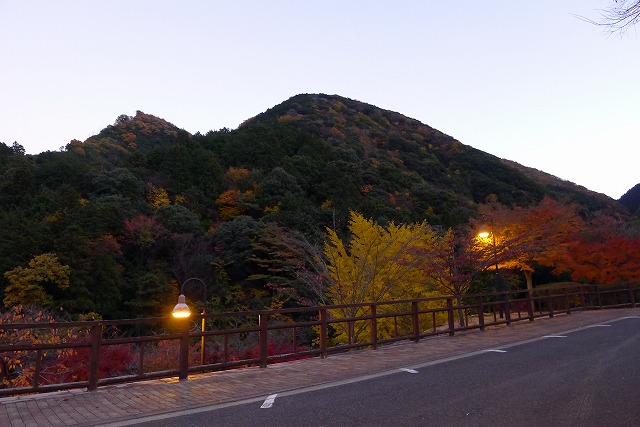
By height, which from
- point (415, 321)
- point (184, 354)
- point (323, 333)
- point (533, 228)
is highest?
point (533, 228)

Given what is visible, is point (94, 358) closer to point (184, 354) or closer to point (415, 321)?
point (184, 354)

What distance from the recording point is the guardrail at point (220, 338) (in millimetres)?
7590

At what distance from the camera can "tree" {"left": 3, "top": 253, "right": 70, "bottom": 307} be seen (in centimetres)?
2719

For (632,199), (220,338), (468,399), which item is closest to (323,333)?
(468,399)

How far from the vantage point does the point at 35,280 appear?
27.7 metres

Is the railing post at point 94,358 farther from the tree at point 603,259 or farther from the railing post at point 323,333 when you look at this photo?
the tree at point 603,259

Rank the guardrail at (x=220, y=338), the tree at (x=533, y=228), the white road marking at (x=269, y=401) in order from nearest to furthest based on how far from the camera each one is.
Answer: the white road marking at (x=269, y=401)
the guardrail at (x=220, y=338)
the tree at (x=533, y=228)

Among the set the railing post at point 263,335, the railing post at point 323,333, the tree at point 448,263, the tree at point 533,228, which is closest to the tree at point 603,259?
the tree at point 533,228

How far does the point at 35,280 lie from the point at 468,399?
2871 centimetres

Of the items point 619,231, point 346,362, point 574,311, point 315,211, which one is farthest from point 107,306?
point 619,231

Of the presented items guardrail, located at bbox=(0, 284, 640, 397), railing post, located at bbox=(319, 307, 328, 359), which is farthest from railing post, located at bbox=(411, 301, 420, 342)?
railing post, located at bbox=(319, 307, 328, 359)

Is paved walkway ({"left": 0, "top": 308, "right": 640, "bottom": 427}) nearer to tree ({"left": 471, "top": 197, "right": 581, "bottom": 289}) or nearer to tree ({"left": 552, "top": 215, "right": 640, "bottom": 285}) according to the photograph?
tree ({"left": 471, "top": 197, "right": 581, "bottom": 289})

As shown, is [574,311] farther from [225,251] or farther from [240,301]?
[225,251]

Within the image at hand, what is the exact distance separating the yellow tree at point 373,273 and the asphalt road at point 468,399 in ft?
27.2
